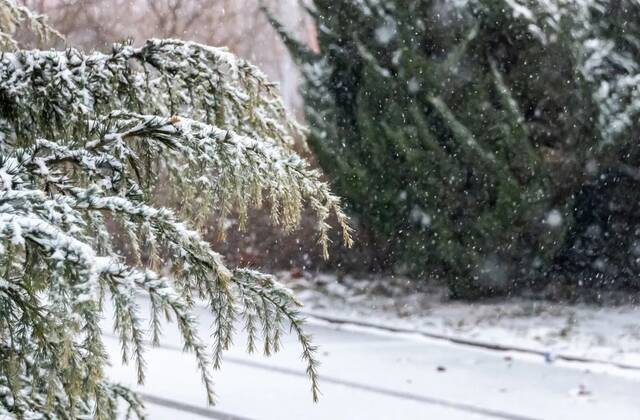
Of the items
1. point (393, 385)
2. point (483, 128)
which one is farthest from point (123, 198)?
point (483, 128)

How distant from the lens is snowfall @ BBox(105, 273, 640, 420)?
A: 6.10m

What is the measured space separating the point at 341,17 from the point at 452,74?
1.53 metres

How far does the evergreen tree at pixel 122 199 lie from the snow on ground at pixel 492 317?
17.6 feet

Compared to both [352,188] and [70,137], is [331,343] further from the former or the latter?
[70,137]

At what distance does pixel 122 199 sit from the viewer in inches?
83.9

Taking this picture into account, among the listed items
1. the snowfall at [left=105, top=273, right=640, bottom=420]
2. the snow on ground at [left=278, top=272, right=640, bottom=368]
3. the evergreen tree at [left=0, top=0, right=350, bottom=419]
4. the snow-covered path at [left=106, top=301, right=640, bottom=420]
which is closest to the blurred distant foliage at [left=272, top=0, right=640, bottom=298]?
the snow on ground at [left=278, top=272, right=640, bottom=368]

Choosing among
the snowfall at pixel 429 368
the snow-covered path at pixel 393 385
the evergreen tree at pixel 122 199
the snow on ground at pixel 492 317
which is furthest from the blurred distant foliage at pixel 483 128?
the evergreen tree at pixel 122 199

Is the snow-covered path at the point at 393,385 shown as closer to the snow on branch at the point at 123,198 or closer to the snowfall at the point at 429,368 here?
the snowfall at the point at 429,368

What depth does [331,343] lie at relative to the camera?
822 cm

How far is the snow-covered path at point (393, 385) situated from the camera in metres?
6.02

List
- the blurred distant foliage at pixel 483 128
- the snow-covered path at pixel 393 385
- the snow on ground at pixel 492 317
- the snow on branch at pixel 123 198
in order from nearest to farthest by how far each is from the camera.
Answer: the snow on branch at pixel 123 198
the snow-covered path at pixel 393 385
the snow on ground at pixel 492 317
the blurred distant foliage at pixel 483 128

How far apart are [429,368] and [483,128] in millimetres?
2920

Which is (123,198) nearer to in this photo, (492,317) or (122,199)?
(122,199)

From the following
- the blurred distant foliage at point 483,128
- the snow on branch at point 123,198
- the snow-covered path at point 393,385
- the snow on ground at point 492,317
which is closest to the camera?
A: the snow on branch at point 123,198
